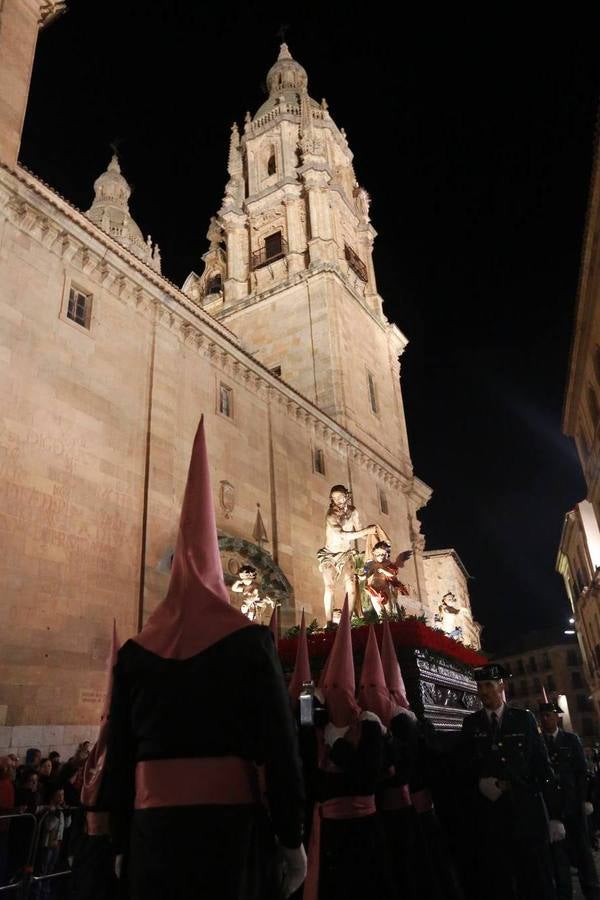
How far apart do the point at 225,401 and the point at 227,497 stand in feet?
10.8

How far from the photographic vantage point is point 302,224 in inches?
1213

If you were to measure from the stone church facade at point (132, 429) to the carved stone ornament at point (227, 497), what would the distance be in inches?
2.2

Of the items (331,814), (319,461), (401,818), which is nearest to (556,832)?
(401,818)

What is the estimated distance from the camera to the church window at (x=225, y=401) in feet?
60.2

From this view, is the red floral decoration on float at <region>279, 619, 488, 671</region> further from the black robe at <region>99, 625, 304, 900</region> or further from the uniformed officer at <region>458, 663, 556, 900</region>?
the black robe at <region>99, 625, 304, 900</region>

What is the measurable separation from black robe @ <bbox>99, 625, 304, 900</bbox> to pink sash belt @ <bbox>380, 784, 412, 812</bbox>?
283 cm

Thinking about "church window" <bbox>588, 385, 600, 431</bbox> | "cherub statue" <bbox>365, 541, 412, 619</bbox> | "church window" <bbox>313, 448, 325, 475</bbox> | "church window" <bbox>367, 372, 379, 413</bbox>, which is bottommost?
"cherub statue" <bbox>365, 541, 412, 619</bbox>

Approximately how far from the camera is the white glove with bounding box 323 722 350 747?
4453 millimetres

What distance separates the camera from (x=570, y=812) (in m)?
6.75

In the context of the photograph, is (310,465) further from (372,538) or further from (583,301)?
(583,301)

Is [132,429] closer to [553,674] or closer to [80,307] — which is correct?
[80,307]

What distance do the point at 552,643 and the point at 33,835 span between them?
2766 inches

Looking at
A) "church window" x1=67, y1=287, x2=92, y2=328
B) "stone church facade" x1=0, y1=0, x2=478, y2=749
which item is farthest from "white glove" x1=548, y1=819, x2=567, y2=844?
"church window" x1=67, y1=287, x2=92, y2=328

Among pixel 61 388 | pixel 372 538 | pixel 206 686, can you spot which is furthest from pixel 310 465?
pixel 206 686
